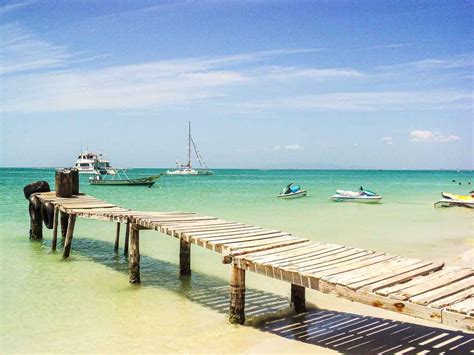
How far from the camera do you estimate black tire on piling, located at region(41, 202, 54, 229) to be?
16.1 metres

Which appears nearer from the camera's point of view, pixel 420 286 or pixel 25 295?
pixel 420 286

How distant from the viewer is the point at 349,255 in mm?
7844

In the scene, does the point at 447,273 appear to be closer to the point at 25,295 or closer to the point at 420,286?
the point at 420,286

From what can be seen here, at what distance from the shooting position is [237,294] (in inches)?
313

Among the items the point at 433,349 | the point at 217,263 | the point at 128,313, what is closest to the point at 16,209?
the point at 217,263

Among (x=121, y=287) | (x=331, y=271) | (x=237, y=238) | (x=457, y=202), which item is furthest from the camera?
(x=457, y=202)

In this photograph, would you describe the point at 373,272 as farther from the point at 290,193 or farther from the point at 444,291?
the point at 290,193

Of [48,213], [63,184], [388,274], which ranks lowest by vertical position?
[48,213]

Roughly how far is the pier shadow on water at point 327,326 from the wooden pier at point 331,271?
1.61 feet

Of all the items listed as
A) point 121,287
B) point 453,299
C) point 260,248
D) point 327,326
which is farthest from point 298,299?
point 121,287

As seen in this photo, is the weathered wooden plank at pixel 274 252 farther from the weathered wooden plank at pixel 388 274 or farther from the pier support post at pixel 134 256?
the pier support post at pixel 134 256

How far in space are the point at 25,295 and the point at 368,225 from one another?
16.4 meters

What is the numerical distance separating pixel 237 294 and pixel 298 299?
4.71 ft

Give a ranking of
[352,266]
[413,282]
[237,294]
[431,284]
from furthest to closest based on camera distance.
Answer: [237,294], [352,266], [413,282], [431,284]
